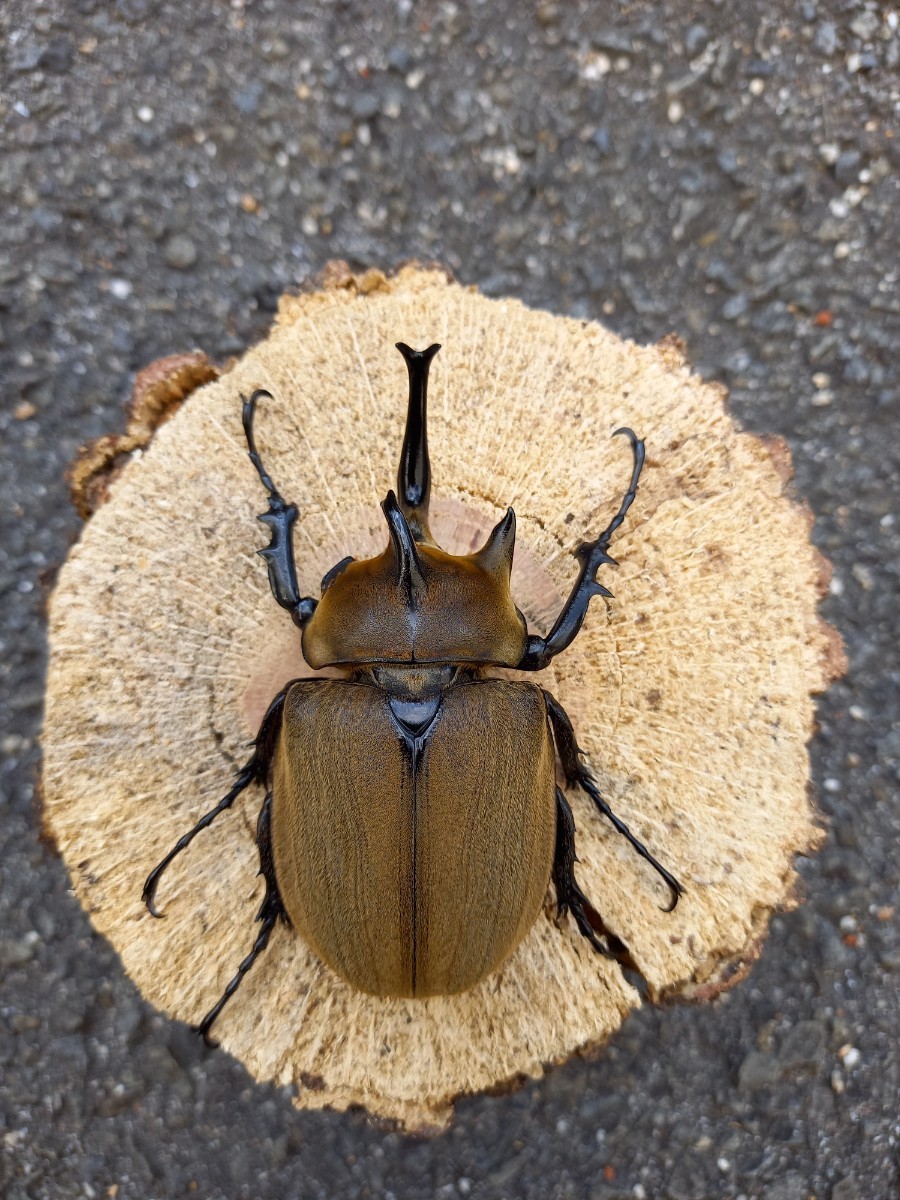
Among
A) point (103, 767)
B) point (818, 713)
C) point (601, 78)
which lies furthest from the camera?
point (601, 78)

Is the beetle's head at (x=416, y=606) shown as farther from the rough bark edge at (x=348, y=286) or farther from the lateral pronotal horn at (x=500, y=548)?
the rough bark edge at (x=348, y=286)

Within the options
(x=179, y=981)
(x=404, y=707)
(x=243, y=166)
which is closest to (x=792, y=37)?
(x=243, y=166)

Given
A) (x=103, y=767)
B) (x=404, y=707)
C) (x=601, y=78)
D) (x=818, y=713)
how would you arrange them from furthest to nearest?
(x=601, y=78), (x=818, y=713), (x=404, y=707), (x=103, y=767)

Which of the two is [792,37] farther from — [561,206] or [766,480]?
[766,480]

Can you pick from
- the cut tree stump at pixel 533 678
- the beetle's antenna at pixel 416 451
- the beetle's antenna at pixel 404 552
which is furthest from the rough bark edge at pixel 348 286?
the beetle's antenna at pixel 404 552

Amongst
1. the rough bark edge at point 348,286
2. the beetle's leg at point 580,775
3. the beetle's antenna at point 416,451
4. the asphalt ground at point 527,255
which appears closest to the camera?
the beetle's antenna at point 416,451

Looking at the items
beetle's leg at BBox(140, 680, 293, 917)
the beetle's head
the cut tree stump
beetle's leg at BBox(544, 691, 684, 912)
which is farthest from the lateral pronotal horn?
beetle's leg at BBox(140, 680, 293, 917)

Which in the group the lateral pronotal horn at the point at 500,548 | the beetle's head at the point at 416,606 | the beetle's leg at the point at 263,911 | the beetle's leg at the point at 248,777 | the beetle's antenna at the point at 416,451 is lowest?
the beetle's leg at the point at 263,911
